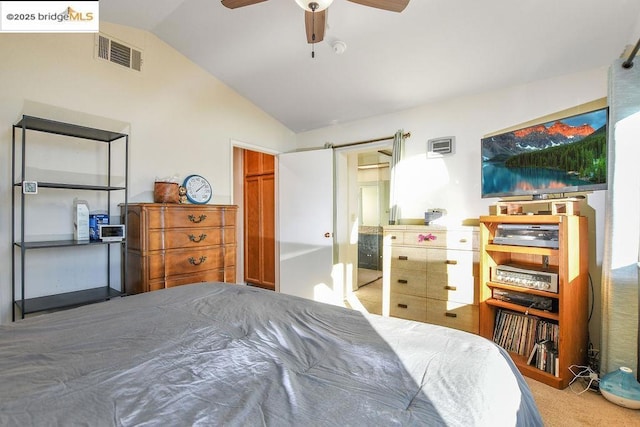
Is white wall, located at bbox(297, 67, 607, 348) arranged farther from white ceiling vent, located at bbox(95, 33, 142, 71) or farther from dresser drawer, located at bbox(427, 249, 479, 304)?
white ceiling vent, located at bbox(95, 33, 142, 71)

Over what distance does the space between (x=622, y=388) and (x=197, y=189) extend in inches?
141

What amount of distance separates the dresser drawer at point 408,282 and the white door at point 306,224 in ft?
2.91

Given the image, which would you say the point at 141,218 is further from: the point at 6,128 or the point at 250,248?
the point at 250,248

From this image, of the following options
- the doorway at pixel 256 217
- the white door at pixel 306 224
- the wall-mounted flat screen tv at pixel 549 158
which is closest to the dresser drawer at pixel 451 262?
the wall-mounted flat screen tv at pixel 549 158

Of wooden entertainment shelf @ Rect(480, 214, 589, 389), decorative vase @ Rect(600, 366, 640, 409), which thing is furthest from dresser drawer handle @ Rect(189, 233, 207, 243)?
decorative vase @ Rect(600, 366, 640, 409)

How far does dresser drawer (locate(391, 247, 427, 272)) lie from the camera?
2885mm

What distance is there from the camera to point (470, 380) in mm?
812

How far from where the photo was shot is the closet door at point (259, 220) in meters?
4.36

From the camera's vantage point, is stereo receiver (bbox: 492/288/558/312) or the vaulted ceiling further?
stereo receiver (bbox: 492/288/558/312)

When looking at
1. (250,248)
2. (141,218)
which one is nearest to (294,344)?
(141,218)

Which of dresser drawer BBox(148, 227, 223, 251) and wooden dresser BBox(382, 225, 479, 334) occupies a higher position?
dresser drawer BBox(148, 227, 223, 251)

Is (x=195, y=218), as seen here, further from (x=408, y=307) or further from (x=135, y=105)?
(x=408, y=307)

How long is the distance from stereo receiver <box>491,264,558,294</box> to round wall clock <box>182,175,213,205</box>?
8.99 feet

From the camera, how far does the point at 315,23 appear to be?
1746 millimetres
